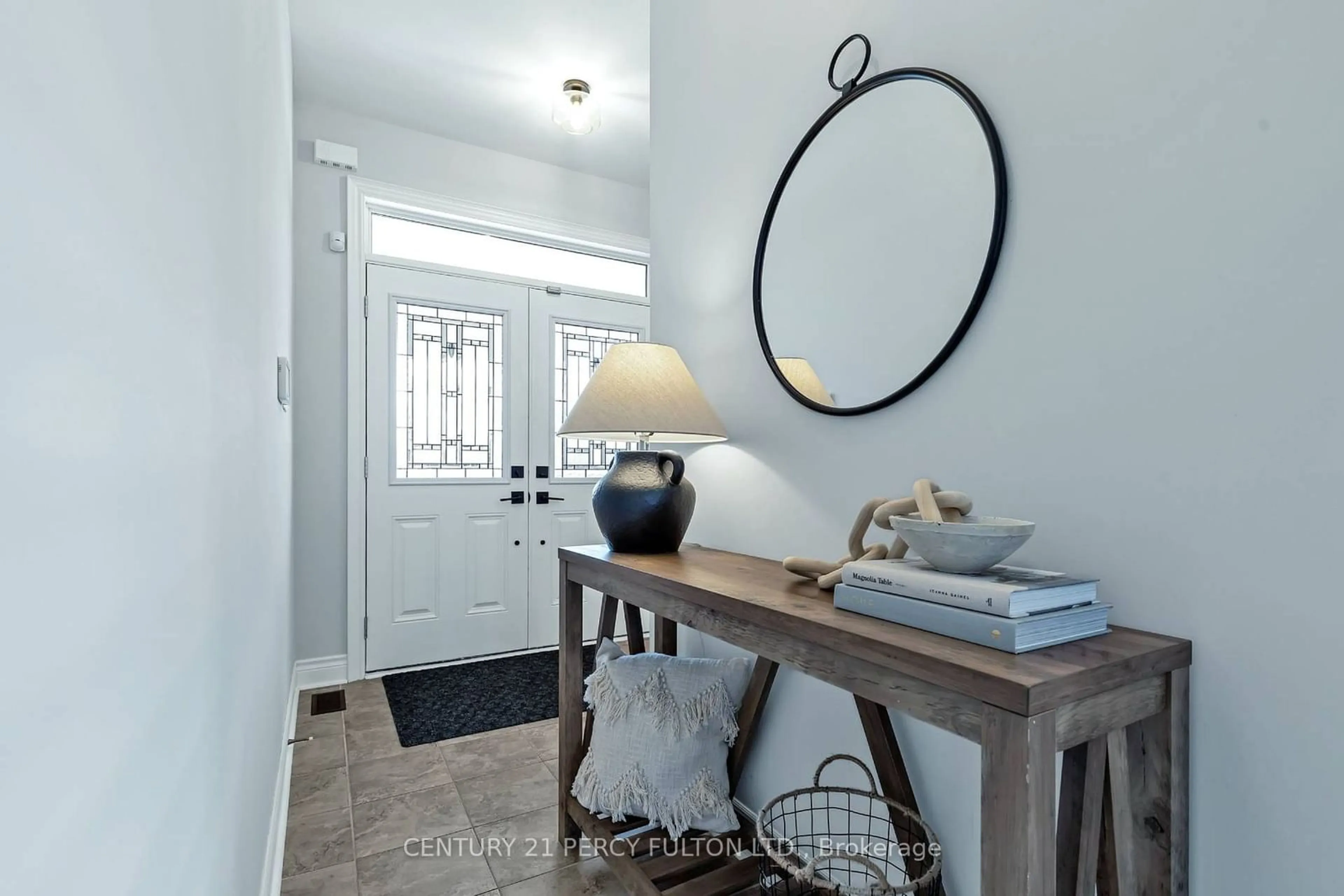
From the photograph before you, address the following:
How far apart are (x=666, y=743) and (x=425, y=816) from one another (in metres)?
0.86

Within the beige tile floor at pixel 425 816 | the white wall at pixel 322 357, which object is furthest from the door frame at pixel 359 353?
the beige tile floor at pixel 425 816

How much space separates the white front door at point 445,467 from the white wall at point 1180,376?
99.0 inches

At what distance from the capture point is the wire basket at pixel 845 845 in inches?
44.9

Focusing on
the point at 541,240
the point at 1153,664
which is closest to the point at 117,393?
the point at 1153,664

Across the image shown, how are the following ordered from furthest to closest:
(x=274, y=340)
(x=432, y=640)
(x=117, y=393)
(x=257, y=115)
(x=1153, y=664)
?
(x=432, y=640) < (x=274, y=340) < (x=257, y=115) < (x=1153, y=664) < (x=117, y=393)

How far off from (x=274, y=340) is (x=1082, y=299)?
75.9 inches

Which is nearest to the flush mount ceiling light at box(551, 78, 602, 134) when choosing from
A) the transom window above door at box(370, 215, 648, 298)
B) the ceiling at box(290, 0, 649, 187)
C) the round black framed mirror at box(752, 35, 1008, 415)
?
the ceiling at box(290, 0, 649, 187)

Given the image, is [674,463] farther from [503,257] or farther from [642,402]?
[503,257]

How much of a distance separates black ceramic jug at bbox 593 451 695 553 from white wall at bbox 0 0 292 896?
2.73 ft

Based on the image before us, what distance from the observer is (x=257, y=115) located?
1.42 m

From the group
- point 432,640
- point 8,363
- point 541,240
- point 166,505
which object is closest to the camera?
point 8,363

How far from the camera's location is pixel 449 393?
11.5ft

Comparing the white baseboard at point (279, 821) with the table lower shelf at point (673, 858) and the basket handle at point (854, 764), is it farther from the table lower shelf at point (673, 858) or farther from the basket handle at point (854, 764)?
the basket handle at point (854, 764)

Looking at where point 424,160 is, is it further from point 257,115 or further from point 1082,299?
Answer: point 1082,299
